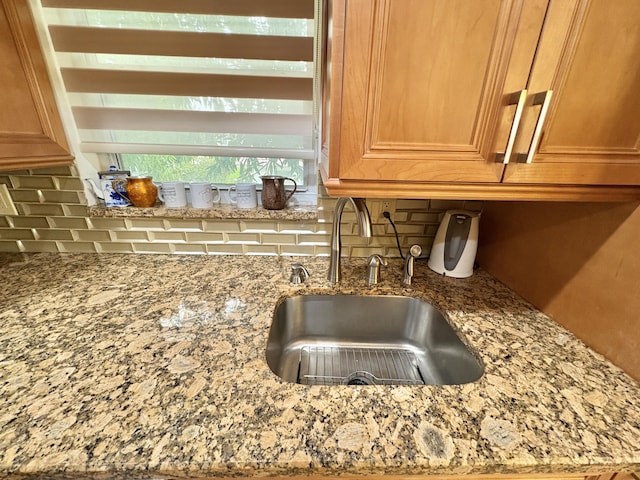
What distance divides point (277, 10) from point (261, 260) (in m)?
0.87

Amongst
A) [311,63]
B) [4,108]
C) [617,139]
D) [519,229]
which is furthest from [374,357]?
[4,108]

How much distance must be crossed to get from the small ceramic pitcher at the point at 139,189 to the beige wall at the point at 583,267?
1311mm

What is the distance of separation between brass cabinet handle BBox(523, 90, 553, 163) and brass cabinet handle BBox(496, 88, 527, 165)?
0.08ft

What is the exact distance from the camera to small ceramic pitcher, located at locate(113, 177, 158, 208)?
98 cm

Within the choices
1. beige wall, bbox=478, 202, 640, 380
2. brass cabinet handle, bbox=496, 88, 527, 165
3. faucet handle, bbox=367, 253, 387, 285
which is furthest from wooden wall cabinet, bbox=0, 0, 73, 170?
beige wall, bbox=478, 202, 640, 380

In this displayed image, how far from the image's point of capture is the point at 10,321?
2.35 feet

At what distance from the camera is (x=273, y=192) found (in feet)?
3.25

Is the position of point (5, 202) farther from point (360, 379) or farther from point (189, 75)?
point (360, 379)

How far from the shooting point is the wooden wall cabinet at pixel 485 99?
48 cm

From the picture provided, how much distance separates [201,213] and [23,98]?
58 centimetres

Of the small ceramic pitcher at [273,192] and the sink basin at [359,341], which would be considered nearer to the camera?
the sink basin at [359,341]

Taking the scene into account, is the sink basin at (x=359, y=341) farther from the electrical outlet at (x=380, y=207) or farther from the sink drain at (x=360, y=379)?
the electrical outlet at (x=380, y=207)

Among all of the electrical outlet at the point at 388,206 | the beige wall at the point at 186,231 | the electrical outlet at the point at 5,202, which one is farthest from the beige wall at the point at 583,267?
the electrical outlet at the point at 5,202

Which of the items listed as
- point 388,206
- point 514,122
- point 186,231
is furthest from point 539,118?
point 186,231
